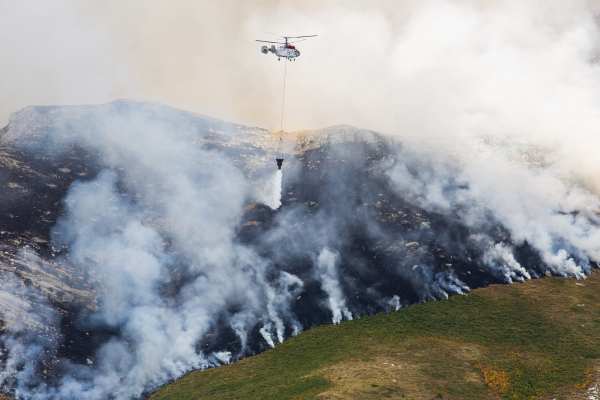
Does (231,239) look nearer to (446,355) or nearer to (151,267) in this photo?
(151,267)

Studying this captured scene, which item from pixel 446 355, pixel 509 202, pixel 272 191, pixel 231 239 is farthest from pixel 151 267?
pixel 509 202

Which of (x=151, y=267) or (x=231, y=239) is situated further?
(x=231, y=239)

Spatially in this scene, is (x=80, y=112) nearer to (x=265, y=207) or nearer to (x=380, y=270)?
(x=265, y=207)

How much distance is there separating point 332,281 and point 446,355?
2488 cm

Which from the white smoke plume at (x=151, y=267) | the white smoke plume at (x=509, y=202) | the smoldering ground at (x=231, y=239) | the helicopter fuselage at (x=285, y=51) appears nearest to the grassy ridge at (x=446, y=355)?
the smoldering ground at (x=231, y=239)

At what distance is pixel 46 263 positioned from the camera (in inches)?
2805

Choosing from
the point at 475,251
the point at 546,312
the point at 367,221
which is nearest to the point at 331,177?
the point at 367,221

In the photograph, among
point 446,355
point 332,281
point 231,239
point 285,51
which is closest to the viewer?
point 446,355

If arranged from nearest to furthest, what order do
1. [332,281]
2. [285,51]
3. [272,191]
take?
1. [332,281]
2. [285,51]
3. [272,191]

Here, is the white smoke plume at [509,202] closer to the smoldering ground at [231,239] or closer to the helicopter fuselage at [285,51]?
the smoldering ground at [231,239]

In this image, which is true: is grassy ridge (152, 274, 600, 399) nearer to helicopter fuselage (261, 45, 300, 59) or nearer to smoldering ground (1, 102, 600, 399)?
smoldering ground (1, 102, 600, 399)

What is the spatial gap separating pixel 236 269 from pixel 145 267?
1873 cm

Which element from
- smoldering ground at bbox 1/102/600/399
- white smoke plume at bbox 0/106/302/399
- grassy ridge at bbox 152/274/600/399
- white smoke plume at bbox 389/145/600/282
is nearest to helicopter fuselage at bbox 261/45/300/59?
smoldering ground at bbox 1/102/600/399

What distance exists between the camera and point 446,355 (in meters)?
57.7
